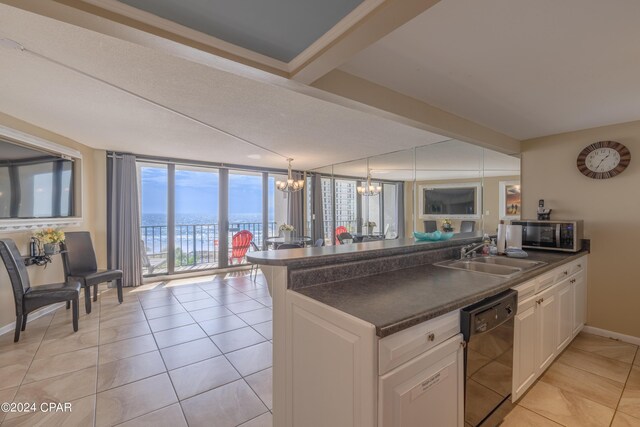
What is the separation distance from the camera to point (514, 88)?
2.14 metres

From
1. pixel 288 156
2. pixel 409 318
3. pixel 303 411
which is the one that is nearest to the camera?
pixel 409 318

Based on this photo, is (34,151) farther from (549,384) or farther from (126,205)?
(549,384)

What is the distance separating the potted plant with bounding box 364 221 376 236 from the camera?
5.88m

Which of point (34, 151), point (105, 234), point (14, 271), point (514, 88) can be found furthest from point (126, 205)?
point (514, 88)

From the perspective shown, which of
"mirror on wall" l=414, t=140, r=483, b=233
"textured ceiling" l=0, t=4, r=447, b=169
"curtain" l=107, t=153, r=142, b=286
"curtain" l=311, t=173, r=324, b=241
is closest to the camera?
"textured ceiling" l=0, t=4, r=447, b=169

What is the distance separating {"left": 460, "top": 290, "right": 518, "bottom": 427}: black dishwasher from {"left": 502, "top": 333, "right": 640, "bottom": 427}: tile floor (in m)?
0.35

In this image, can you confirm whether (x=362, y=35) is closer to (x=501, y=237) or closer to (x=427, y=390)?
(x=427, y=390)

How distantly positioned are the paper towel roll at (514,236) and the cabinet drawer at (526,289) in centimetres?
104

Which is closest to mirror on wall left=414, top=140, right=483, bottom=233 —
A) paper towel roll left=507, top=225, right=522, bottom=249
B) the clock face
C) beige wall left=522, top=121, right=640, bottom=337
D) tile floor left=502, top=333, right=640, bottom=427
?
beige wall left=522, top=121, right=640, bottom=337

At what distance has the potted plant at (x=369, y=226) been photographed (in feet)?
19.3

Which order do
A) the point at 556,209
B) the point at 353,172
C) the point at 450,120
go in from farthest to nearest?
the point at 353,172
the point at 556,209
the point at 450,120

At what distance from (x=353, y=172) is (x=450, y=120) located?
3612 mm

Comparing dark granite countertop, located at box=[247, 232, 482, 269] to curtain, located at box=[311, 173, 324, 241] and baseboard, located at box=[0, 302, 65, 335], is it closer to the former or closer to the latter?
baseboard, located at box=[0, 302, 65, 335]

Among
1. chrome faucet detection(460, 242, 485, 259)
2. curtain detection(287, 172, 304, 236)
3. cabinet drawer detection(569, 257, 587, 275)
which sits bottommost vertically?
cabinet drawer detection(569, 257, 587, 275)
